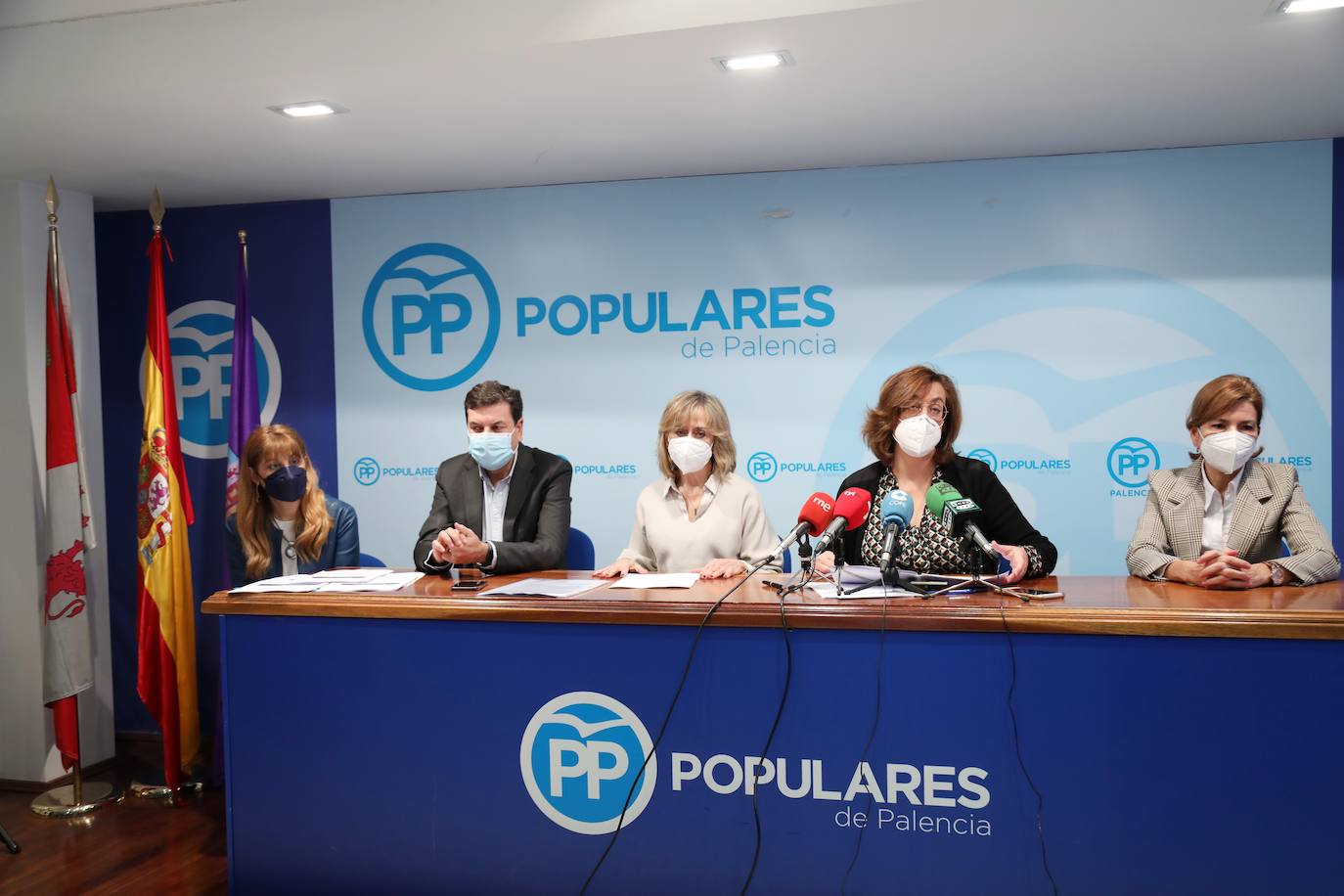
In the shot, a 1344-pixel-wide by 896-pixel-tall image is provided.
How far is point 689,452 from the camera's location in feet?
11.5

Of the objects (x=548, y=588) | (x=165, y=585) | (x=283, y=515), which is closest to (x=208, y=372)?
(x=165, y=585)

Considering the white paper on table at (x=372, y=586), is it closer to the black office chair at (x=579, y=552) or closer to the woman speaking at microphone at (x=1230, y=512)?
the black office chair at (x=579, y=552)

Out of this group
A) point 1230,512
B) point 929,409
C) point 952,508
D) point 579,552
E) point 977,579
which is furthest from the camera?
point 579,552

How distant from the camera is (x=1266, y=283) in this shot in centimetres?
423

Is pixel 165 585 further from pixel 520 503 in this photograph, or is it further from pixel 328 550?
pixel 520 503

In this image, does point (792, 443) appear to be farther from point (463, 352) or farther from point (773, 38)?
point (773, 38)

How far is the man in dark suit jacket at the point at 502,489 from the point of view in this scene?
353 centimetres

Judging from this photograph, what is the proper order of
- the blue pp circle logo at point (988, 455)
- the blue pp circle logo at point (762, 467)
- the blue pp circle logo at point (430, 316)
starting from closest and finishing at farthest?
1. the blue pp circle logo at point (988, 455)
2. the blue pp circle logo at point (762, 467)
3. the blue pp circle logo at point (430, 316)

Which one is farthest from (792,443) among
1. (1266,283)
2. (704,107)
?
(1266,283)

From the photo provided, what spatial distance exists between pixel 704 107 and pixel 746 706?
216cm

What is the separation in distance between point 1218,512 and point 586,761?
1939mm

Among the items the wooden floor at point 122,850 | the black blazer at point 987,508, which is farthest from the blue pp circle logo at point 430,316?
the black blazer at point 987,508

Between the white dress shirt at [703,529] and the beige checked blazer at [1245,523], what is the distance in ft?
3.95

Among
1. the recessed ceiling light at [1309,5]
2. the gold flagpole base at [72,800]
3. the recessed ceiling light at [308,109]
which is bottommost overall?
the gold flagpole base at [72,800]
